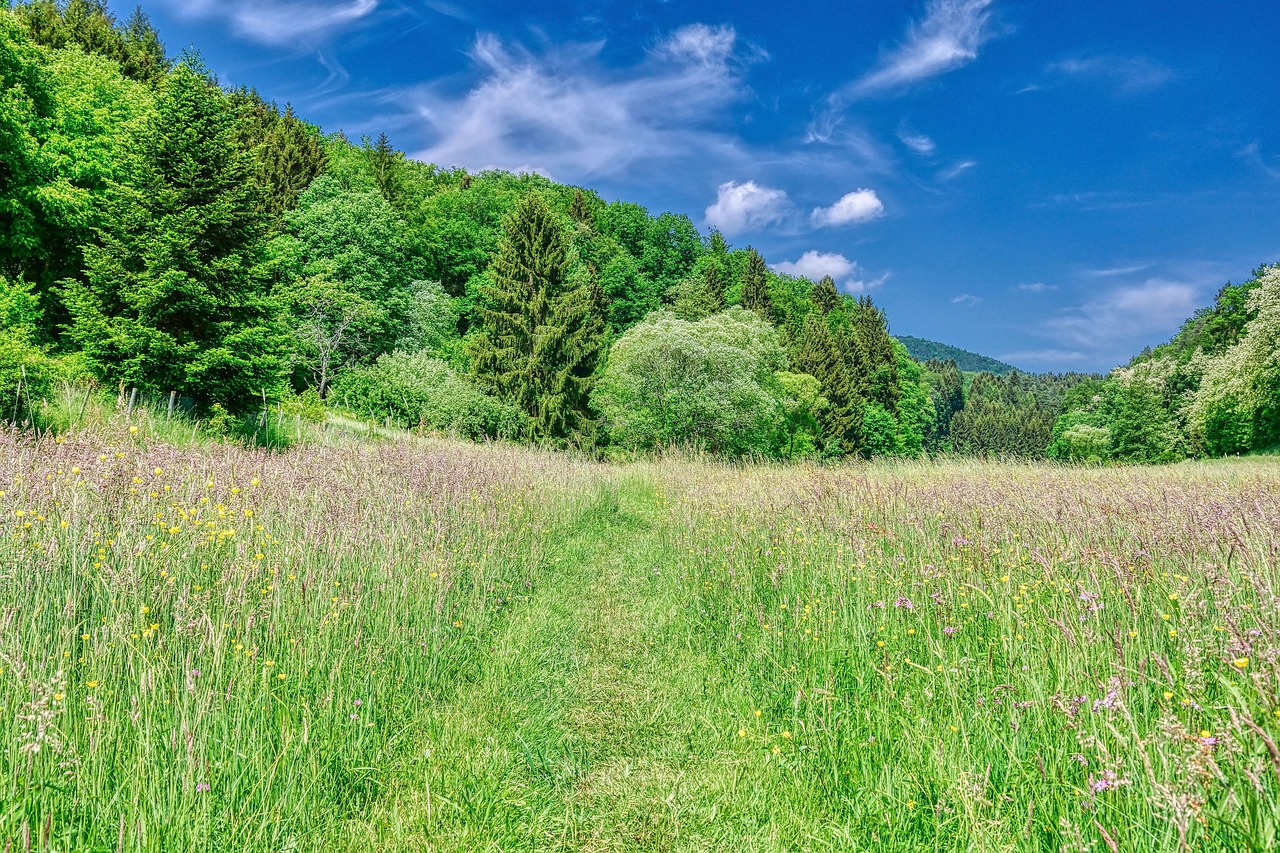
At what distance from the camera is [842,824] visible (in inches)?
108

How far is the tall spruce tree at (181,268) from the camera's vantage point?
12984 mm

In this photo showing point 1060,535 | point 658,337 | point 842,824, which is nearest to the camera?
point 842,824

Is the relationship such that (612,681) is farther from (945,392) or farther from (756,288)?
(945,392)

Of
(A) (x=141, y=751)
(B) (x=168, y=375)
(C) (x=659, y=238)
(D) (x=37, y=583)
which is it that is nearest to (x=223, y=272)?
(B) (x=168, y=375)

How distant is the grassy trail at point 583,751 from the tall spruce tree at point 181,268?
479 inches

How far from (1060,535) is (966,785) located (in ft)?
10.4

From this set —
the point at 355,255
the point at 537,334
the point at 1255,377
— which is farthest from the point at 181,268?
the point at 1255,377

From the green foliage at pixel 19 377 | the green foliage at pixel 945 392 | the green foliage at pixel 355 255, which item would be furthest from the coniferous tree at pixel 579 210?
the green foliage at pixel 945 392

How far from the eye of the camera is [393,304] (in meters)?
36.1

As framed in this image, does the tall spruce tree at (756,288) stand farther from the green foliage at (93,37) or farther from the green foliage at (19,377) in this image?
the green foliage at (19,377)

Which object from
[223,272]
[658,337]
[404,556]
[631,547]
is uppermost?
[658,337]

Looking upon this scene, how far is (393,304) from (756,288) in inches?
1229

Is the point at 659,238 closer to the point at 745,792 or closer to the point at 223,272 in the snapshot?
the point at 223,272

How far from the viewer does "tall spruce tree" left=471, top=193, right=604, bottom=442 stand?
2981 centimetres
